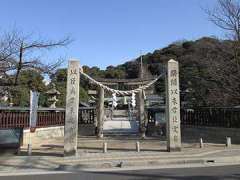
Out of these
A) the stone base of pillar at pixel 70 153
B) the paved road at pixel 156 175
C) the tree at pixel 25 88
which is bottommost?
the paved road at pixel 156 175

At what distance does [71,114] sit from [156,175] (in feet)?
17.5

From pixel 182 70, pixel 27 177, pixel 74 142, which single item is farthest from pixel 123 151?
pixel 182 70

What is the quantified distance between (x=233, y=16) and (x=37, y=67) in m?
12.0

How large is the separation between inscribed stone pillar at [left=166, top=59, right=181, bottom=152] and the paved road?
359cm

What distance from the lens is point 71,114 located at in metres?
14.8

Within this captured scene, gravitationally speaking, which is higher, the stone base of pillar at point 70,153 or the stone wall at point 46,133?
the stone wall at point 46,133

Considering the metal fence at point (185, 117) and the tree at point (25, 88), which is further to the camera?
the tree at point (25, 88)

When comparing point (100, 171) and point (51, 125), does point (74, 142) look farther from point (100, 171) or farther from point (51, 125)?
point (51, 125)

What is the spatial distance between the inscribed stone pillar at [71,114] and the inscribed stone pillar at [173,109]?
3.87 m

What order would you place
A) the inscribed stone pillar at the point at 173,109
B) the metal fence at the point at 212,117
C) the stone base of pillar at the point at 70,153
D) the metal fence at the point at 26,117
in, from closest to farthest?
the stone base of pillar at the point at 70,153
the inscribed stone pillar at the point at 173,109
the metal fence at the point at 26,117
the metal fence at the point at 212,117

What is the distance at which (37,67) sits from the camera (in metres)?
21.1

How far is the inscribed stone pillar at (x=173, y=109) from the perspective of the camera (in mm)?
15336

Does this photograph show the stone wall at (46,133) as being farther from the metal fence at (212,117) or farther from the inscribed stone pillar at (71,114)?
the metal fence at (212,117)

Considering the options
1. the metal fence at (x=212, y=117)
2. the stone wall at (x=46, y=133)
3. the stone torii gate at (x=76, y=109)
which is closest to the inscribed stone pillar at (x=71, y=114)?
the stone torii gate at (x=76, y=109)
